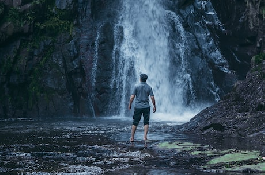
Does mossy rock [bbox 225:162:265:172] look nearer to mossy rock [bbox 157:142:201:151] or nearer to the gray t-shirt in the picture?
mossy rock [bbox 157:142:201:151]

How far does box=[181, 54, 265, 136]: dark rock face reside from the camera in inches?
555

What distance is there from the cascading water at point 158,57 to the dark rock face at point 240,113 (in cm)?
1547

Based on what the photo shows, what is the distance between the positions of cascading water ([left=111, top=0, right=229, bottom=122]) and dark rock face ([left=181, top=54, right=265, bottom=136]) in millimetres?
15466

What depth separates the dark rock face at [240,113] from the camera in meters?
14.1

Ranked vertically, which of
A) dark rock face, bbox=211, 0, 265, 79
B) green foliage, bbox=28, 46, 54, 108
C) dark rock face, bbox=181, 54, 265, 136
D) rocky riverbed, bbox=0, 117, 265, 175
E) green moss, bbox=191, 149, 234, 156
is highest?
dark rock face, bbox=211, 0, 265, 79

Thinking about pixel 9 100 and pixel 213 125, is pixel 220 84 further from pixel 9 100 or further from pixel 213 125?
pixel 213 125

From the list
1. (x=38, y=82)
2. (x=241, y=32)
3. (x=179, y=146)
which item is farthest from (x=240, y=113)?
(x=38, y=82)

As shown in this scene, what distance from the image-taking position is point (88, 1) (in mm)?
34938

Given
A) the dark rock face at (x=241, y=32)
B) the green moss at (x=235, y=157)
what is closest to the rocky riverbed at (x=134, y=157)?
the green moss at (x=235, y=157)

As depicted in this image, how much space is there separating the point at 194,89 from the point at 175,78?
6.18 ft

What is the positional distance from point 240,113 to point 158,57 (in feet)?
67.3

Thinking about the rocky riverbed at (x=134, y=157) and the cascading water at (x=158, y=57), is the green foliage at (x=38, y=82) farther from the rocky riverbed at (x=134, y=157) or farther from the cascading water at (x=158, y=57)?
the rocky riverbed at (x=134, y=157)

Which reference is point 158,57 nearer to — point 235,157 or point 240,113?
point 240,113

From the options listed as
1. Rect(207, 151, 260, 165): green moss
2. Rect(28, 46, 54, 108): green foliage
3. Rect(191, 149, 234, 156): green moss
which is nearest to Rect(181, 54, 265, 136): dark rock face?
Rect(191, 149, 234, 156): green moss
